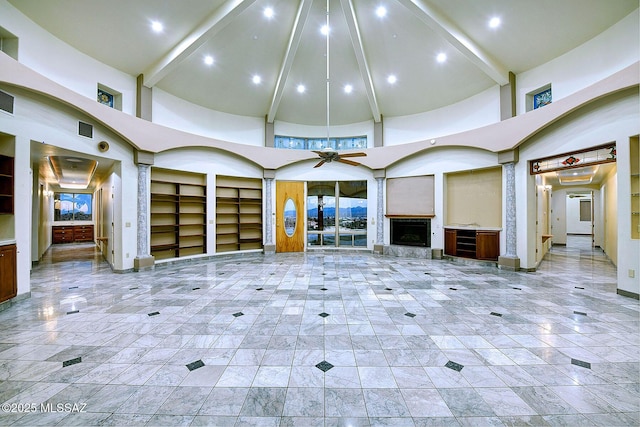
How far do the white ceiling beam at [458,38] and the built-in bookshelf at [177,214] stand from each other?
719cm

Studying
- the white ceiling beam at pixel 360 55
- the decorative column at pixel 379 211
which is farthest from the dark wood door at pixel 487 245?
the white ceiling beam at pixel 360 55

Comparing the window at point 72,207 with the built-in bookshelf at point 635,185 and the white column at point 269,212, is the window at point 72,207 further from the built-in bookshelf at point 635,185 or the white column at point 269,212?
the built-in bookshelf at point 635,185

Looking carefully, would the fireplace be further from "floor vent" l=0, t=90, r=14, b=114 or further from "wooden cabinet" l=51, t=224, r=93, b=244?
"wooden cabinet" l=51, t=224, r=93, b=244

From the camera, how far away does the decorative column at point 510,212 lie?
6.25m

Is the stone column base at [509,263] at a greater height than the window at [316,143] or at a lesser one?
lesser

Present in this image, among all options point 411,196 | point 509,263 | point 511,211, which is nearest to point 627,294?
point 509,263

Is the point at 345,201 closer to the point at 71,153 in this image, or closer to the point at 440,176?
the point at 440,176

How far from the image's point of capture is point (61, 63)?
5043 mm

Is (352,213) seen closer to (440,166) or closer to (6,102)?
(440,166)

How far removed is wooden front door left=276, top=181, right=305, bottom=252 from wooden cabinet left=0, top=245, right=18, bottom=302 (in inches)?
242

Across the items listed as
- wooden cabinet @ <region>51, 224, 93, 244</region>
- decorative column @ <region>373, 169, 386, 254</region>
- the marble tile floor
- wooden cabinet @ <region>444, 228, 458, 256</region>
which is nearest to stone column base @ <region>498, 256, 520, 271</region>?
wooden cabinet @ <region>444, 228, 458, 256</region>

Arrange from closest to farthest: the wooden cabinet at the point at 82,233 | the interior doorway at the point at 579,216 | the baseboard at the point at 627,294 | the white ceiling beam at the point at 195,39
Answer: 1. the baseboard at the point at 627,294
2. the white ceiling beam at the point at 195,39
3. the wooden cabinet at the point at 82,233
4. the interior doorway at the point at 579,216

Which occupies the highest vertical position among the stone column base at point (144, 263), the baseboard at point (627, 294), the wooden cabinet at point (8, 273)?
the wooden cabinet at point (8, 273)

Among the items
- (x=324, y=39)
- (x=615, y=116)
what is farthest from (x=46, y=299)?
(x=615, y=116)
